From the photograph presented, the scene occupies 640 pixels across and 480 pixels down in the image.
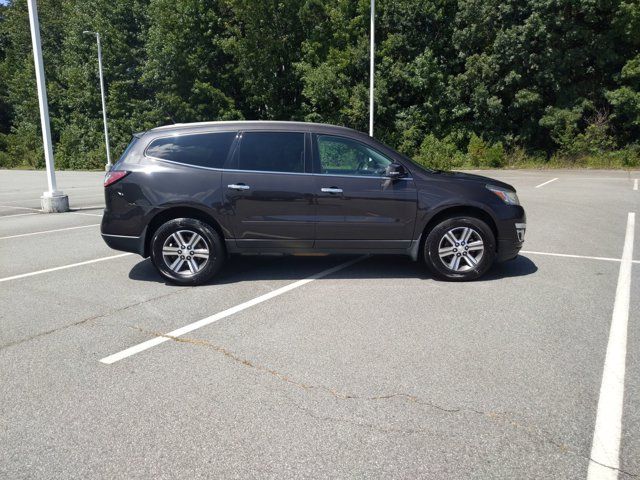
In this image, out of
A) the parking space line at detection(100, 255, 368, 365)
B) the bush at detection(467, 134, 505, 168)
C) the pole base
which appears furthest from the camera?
the bush at detection(467, 134, 505, 168)

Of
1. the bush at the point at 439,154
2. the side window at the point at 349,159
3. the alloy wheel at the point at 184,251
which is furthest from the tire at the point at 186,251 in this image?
the bush at the point at 439,154

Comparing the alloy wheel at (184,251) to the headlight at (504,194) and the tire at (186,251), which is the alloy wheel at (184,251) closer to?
the tire at (186,251)

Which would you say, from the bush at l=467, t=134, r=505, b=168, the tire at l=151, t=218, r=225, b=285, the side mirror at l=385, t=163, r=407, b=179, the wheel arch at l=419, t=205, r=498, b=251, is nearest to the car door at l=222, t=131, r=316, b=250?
the tire at l=151, t=218, r=225, b=285

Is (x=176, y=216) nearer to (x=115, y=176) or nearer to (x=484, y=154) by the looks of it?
(x=115, y=176)

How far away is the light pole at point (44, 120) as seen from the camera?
11695 millimetres

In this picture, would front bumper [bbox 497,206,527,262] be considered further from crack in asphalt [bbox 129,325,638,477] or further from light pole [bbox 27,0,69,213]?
light pole [bbox 27,0,69,213]

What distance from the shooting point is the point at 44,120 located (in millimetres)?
12102

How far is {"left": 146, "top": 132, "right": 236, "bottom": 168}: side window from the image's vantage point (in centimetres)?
594

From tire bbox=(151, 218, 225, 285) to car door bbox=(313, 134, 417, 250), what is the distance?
1212 millimetres

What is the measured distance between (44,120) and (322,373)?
11.3 meters

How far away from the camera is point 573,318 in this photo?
4723mm

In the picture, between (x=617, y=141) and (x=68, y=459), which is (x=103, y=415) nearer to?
(x=68, y=459)

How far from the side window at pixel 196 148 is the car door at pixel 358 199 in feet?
3.51

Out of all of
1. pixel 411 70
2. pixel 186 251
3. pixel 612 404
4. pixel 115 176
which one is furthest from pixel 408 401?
pixel 411 70
